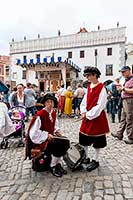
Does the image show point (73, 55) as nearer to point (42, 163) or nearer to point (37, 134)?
point (42, 163)

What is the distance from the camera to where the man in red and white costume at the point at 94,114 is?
14.8 feet

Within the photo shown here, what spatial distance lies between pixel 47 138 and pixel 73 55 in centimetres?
3518

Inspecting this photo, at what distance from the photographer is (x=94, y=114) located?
449 centimetres

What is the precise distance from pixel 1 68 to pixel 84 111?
61.2 m

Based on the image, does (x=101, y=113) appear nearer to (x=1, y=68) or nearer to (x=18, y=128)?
(x=18, y=128)

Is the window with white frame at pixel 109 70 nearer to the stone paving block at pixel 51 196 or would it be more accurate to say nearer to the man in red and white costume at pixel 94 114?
the man in red and white costume at pixel 94 114

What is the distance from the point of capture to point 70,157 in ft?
15.4

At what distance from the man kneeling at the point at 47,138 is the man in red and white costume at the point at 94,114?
16.0 inches

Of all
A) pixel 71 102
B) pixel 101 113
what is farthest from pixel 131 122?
pixel 71 102

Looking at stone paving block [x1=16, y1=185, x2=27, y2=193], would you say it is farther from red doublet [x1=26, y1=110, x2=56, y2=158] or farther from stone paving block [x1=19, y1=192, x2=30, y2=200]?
red doublet [x1=26, y1=110, x2=56, y2=158]

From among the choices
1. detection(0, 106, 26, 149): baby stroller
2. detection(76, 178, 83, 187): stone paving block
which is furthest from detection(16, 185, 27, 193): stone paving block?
detection(0, 106, 26, 149): baby stroller

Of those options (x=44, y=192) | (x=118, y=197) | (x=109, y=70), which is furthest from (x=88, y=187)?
(x=109, y=70)

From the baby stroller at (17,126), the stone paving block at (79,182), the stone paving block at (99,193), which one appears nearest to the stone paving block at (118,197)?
the stone paving block at (99,193)

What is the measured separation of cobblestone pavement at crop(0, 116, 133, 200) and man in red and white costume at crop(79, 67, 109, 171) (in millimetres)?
368
